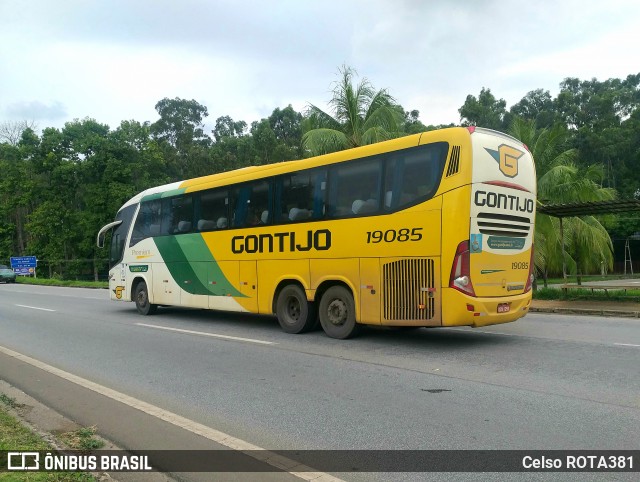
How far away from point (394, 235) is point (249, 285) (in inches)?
166

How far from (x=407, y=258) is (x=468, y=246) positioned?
1066mm

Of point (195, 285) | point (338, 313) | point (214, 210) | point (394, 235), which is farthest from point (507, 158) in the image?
point (195, 285)

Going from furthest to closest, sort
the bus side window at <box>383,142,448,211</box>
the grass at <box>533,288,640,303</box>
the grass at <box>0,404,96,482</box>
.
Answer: the grass at <box>533,288,640,303</box>, the bus side window at <box>383,142,448,211</box>, the grass at <box>0,404,96,482</box>

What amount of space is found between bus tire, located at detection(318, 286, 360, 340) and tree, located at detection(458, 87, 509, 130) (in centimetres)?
4517

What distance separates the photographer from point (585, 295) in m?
16.7

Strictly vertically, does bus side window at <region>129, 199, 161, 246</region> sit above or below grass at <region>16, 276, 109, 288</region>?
above

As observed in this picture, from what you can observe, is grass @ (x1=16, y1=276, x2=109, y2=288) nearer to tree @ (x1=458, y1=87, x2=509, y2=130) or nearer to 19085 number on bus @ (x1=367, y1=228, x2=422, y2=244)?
19085 number on bus @ (x1=367, y1=228, x2=422, y2=244)

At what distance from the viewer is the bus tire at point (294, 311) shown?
10.9m

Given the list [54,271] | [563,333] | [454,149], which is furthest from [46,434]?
[54,271]

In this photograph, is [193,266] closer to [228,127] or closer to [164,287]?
[164,287]

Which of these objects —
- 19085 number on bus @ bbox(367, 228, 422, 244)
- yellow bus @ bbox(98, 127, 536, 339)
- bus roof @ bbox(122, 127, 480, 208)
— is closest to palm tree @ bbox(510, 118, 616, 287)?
yellow bus @ bbox(98, 127, 536, 339)

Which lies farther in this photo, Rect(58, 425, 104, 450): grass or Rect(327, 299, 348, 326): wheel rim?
Rect(327, 299, 348, 326): wheel rim

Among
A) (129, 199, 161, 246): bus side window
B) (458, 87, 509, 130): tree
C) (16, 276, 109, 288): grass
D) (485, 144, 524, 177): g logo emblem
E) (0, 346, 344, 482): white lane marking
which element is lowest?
(0, 346, 344, 482): white lane marking

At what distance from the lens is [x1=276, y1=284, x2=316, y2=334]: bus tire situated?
10.9 meters
